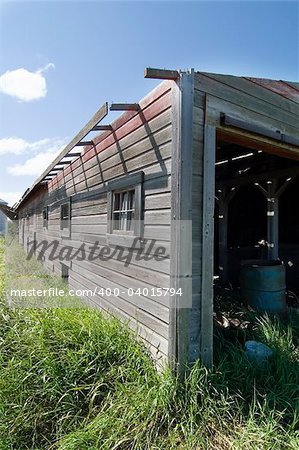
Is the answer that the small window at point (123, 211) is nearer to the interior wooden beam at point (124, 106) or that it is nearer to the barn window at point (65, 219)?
the interior wooden beam at point (124, 106)

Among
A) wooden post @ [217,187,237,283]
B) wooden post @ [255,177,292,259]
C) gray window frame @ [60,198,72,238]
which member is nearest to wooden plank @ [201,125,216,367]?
wooden post @ [255,177,292,259]

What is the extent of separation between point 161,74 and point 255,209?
571cm

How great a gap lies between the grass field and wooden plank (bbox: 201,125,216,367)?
211 millimetres

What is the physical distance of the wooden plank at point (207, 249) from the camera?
2.46 metres

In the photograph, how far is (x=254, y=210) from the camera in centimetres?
729

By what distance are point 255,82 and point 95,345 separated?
3079 millimetres

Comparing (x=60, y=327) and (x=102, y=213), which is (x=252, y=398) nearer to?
(x=60, y=327)

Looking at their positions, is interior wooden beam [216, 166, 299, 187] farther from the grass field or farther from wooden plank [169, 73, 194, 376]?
wooden plank [169, 73, 194, 376]

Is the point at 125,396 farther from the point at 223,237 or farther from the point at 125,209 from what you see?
the point at 223,237

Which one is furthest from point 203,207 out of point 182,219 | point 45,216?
point 45,216

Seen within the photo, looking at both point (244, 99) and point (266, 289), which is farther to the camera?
point (266, 289)

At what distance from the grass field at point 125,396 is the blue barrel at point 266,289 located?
1222 mm

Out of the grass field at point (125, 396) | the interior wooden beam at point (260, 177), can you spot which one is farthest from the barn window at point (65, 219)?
the interior wooden beam at point (260, 177)

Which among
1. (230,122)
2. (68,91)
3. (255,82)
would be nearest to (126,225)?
(230,122)
